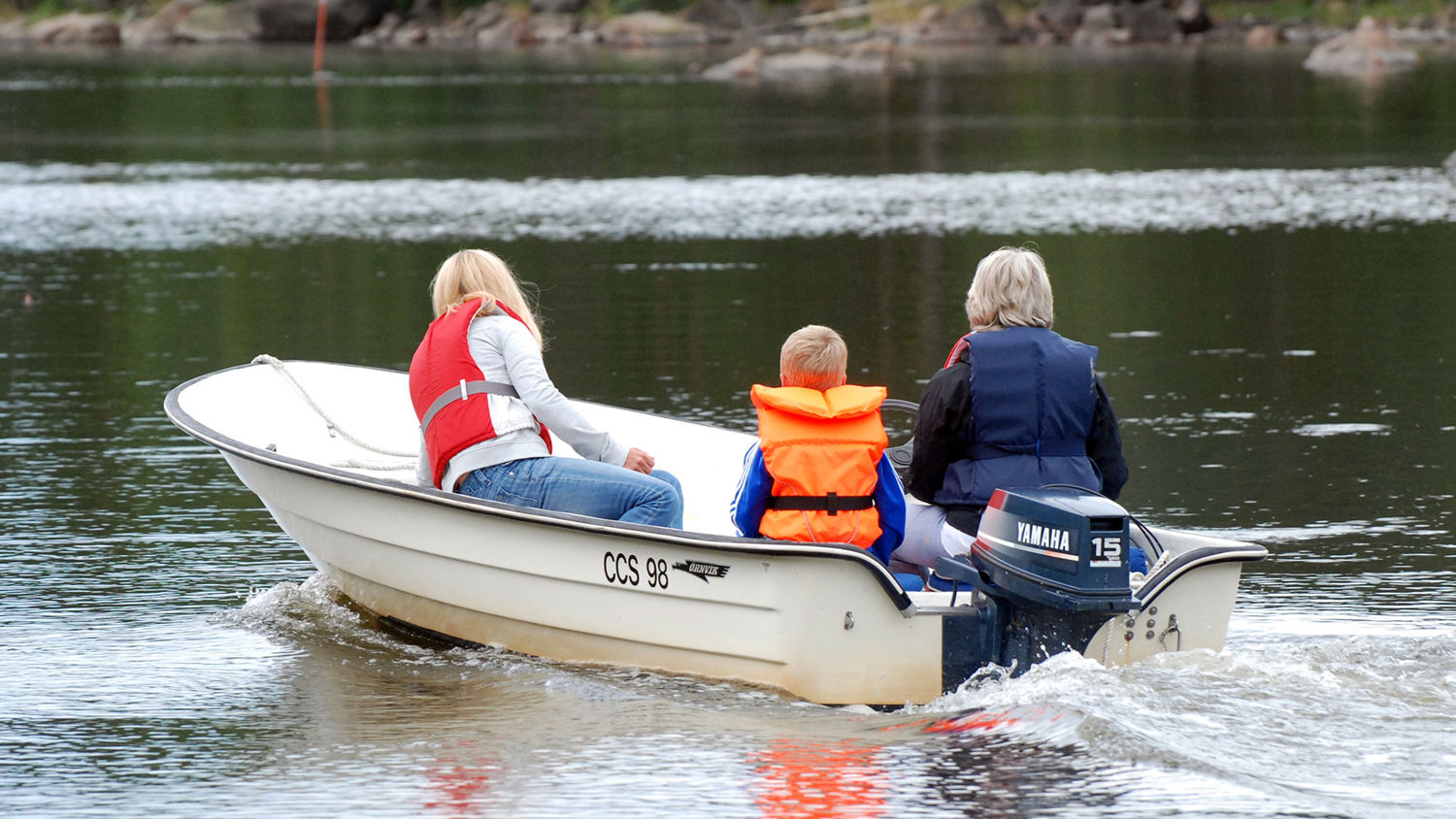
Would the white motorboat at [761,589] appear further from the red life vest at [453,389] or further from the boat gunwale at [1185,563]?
the red life vest at [453,389]

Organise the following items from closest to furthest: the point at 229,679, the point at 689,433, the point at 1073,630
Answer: the point at 1073,630
the point at 229,679
the point at 689,433

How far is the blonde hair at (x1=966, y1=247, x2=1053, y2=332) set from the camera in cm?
616

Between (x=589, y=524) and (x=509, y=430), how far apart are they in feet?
2.25

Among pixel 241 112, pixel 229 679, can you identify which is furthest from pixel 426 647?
pixel 241 112

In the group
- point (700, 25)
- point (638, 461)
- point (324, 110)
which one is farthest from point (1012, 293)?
point (700, 25)

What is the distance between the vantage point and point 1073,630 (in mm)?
5762

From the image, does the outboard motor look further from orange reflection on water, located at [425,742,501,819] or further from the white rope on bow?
the white rope on bow

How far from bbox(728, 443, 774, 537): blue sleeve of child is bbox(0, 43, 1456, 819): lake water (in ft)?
1.85

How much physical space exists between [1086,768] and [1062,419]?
1237mm

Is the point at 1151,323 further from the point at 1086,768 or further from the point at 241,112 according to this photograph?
the point at 241,112

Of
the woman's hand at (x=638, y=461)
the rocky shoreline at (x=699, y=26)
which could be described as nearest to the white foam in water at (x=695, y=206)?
the woman's hand at (x=638, y=461)

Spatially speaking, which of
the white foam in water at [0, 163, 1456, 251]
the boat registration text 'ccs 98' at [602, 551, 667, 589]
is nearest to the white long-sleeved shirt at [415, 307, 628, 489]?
the boat registration text 'ccs 98' at [602, 551, 667, 589]

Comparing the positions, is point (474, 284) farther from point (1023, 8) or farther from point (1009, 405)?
point (1023, 8)

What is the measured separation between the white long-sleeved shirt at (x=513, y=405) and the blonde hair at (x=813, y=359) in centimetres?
96
